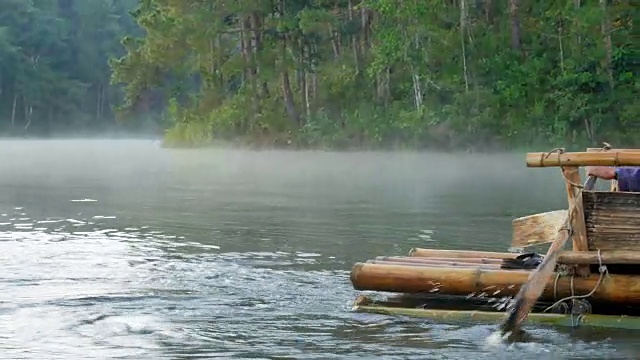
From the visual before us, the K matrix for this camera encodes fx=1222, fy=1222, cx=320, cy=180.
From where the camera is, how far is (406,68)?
4147cm

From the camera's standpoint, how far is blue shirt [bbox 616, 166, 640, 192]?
351 inches

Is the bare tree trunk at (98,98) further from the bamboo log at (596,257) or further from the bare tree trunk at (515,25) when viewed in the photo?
the bamboo log at (596,257)

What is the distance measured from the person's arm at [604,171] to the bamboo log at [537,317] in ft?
3.38

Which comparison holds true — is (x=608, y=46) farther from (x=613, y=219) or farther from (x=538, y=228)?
(x=613, y=219)

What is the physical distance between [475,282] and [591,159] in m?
1.30

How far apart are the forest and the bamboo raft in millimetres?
25230

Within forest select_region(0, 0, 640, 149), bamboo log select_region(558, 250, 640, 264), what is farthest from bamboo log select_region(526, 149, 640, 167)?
forest select_region(0, 0, 640, 149)

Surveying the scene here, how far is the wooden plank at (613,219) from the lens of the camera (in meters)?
8.45

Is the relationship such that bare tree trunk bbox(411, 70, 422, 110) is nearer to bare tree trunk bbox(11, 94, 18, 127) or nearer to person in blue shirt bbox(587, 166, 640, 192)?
person in blue shirt bbox(587, 166, 640, 192)

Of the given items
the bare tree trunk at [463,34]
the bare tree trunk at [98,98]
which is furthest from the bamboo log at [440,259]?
the bare tree trunk at [98,98]

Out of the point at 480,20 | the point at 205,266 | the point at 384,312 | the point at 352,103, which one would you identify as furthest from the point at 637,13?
the point at 384,312

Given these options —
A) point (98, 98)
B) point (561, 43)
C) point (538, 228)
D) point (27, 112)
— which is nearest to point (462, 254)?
point (538, 228)

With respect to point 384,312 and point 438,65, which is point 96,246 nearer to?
point 384,312

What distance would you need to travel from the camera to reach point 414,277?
362 inches
